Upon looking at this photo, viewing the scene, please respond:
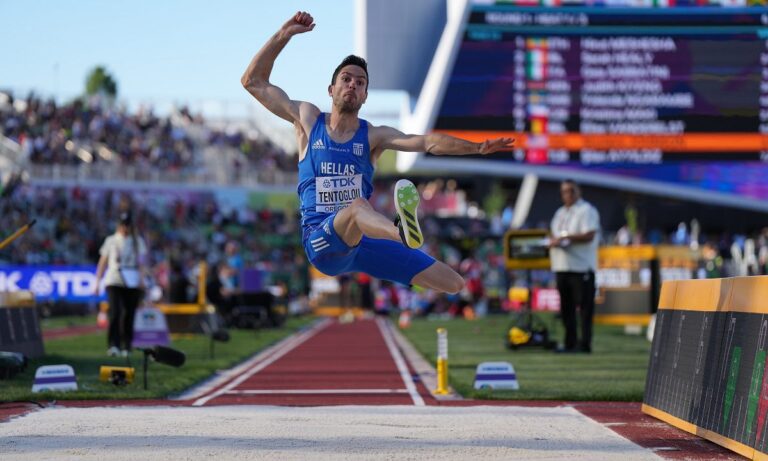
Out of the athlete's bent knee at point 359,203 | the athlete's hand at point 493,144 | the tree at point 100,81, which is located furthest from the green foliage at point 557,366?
the tree at point 100,81

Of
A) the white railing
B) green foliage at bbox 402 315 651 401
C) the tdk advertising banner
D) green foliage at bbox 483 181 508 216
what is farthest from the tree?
green foliage at bbox 402 315 651 401

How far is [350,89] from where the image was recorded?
24.4 ft

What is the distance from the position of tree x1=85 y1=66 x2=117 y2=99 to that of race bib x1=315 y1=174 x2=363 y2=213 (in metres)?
99.7

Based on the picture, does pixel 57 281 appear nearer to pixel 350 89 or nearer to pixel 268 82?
pixel 268 82

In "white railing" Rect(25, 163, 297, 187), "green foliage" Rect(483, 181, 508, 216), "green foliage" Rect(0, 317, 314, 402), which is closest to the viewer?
"green foliage" Rect(0, 317, 314, 402)

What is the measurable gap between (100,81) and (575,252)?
95.0 metres

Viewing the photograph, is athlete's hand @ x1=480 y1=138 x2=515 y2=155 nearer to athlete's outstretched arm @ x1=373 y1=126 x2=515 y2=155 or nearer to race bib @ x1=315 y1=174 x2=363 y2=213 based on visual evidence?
athlete's outstretched arm @ x1=373 y1=126 x2=515 y2=155

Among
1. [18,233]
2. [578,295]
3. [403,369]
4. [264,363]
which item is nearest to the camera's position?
[18,233]

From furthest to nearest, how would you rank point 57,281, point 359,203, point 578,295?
1. point 57,281
2. point 578,295
3. point 359,203

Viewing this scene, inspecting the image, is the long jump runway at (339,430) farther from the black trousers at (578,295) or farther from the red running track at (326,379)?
the black trousers at (578,295)

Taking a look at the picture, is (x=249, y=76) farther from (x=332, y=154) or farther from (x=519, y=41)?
(x=519, y=41)

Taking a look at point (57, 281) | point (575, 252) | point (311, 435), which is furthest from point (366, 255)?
Result: point (57, 281)

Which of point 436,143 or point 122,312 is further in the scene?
point 122,312

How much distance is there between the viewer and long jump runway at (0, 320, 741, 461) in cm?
595
